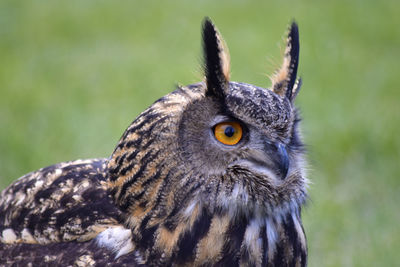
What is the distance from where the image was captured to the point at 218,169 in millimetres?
2049

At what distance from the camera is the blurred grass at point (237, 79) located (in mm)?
4117

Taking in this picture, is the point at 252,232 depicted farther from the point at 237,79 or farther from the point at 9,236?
the point at 237,79

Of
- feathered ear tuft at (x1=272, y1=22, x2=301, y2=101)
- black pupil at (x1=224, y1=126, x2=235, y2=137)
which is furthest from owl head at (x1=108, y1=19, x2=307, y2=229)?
feathered ear tuft at (x1=272, y1=22, x2=301, y2=101)

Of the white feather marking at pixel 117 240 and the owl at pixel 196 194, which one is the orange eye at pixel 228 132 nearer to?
the owl at pixel 196 194

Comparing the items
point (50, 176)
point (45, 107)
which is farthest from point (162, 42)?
point (50, 176)

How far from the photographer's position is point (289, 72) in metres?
2.39

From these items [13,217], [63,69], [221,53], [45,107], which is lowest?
[13,217]

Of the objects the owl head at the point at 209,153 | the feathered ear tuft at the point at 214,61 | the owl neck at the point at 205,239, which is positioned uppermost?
the feathered ear tuft at the point at 214,61

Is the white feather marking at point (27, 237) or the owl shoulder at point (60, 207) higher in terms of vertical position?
the owl shoulder at point (60, 207)

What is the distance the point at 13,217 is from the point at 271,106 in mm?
1272

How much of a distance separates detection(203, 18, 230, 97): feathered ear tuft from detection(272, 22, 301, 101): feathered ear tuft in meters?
0.33

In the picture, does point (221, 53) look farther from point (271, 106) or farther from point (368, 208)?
point (368, 208)

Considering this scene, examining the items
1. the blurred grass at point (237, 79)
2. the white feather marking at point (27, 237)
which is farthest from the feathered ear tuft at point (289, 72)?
the white feather marking at point (27, 237)

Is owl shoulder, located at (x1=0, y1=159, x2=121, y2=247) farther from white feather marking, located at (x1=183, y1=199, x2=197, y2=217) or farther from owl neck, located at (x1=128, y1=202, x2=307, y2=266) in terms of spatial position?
white feather marking, located at (x1=183, y1=199, x2=197, y2=217)
